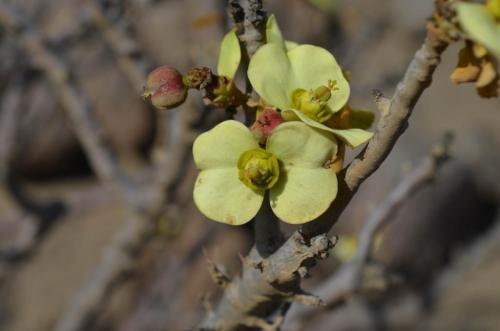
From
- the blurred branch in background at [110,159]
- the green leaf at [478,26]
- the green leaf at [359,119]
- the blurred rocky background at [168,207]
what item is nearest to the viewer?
the green leaf at [478,26]

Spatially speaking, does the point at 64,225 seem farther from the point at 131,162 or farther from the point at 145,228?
the point at 145,228

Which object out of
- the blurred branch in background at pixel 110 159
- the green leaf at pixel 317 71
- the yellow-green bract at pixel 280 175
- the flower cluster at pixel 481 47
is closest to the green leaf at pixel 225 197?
the yellow-green bract at pixel 280 175

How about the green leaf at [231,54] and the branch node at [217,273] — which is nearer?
the green leaf at [231,54]

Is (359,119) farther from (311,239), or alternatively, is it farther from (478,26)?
(478,26)

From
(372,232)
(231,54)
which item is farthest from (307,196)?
(372,232)

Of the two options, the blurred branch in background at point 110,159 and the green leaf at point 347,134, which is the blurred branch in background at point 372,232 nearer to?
the blurred branch in background at point 110,159

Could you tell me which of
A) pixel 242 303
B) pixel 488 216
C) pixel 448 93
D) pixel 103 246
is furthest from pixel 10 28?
pixel 448 93

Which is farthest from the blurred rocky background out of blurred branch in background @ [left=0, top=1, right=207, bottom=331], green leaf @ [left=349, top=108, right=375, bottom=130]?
green leaf @ [left=349, top=108, right=375, bottom=130]
